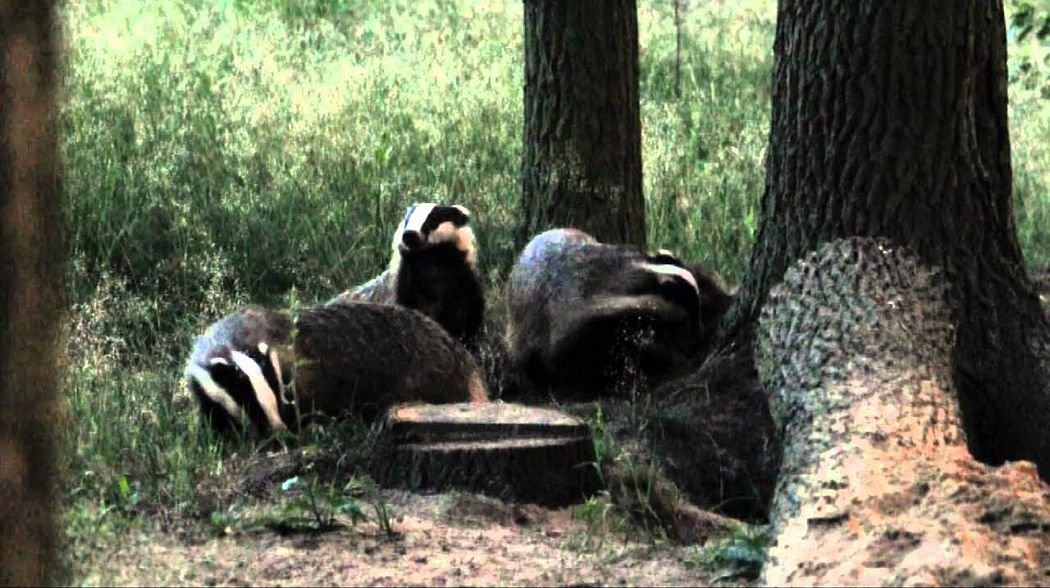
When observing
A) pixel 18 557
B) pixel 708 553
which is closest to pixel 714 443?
pixel 708 553

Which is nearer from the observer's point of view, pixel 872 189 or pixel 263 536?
pixel 263 536

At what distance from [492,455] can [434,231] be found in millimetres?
2493

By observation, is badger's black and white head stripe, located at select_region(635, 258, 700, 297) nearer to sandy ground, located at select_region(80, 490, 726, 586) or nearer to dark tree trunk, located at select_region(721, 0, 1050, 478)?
dark tree trunk, located at select_region(721, 0, 1050, 478)

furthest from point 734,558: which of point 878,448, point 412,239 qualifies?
point 412,239

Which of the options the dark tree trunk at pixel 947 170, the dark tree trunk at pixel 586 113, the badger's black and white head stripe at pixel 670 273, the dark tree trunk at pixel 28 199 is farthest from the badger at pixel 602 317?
the dark tree trunk at pixel 28 199

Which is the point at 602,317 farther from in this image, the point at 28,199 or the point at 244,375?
the point at 28,199

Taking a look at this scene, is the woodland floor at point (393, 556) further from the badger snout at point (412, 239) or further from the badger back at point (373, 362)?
the badger snout at point (412, 239)

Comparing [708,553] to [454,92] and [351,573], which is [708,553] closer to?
[351,573]

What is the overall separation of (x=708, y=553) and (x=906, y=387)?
1.00 m

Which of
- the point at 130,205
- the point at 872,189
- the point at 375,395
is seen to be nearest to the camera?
the point at 872,189

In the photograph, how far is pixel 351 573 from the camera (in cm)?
358

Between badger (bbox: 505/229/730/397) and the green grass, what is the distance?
1.10 metres

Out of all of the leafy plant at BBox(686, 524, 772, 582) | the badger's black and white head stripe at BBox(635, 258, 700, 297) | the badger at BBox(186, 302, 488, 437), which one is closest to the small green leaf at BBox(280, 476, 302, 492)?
the badger at BBox(186, 302, 488, 437)

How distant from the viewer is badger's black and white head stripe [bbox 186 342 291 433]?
523 cm
